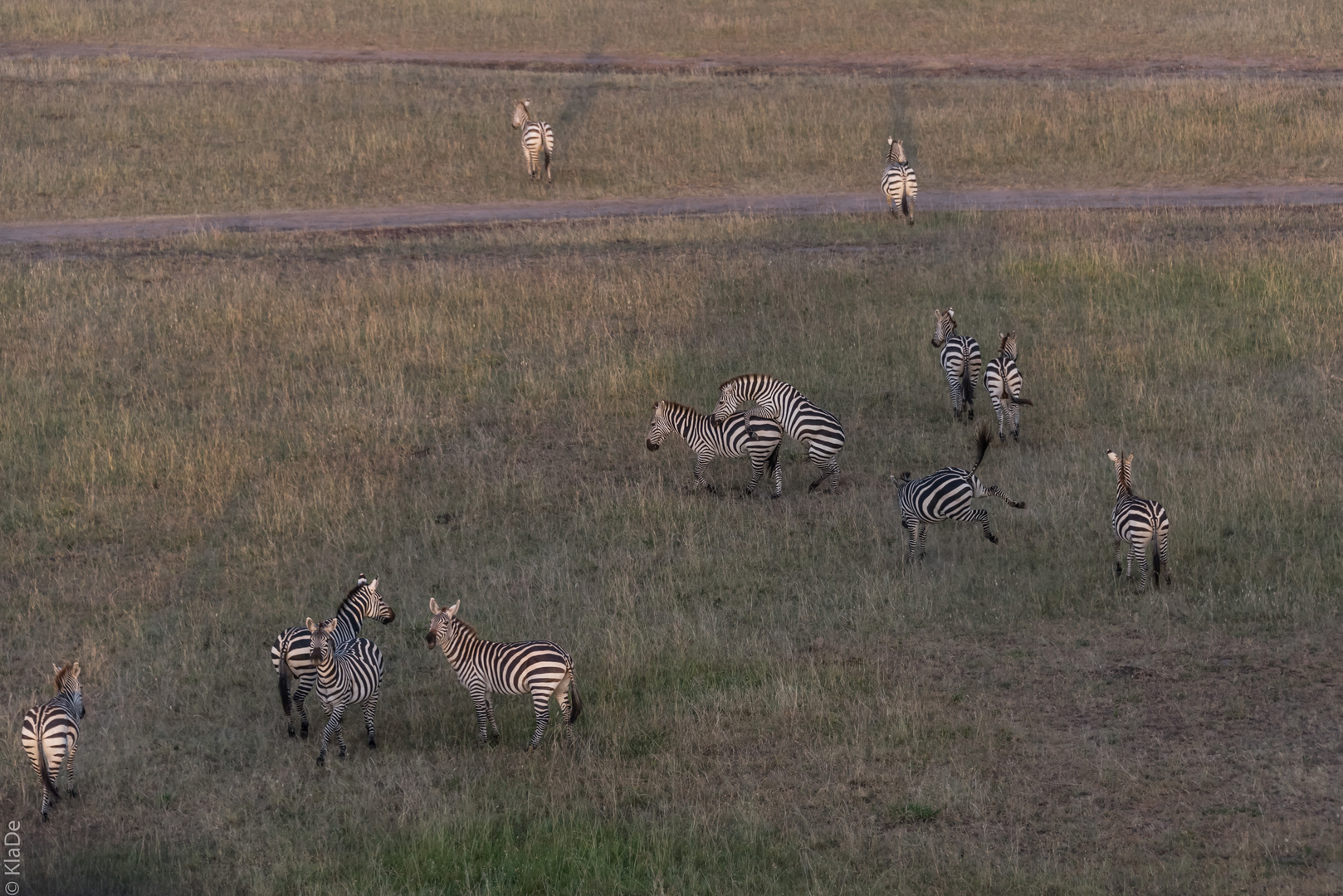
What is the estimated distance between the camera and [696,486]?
53.3 feet

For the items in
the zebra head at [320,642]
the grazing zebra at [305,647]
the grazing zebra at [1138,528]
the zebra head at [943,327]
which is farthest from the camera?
the zebra head at [943,327]

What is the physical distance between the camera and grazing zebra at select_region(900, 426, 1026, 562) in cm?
1354

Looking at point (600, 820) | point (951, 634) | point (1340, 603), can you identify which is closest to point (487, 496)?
point (951, 634)

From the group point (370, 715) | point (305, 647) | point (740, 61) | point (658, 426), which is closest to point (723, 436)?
point (658, 426)

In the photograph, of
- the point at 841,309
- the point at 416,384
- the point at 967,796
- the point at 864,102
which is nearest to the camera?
the point at 967,796

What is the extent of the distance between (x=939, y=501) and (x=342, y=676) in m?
5.79

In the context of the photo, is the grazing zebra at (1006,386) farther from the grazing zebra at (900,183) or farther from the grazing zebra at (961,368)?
the grazing zebra at (900,183)

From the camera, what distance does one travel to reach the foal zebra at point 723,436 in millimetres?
15727

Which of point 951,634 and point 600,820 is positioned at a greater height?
point 951,634

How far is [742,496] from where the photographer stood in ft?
52.5

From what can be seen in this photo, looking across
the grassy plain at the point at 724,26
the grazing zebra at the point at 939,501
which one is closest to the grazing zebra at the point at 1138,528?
the grazing zebra at the point at 939,501

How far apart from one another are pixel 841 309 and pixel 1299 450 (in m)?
7.56

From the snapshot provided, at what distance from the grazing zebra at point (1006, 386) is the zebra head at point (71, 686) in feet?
34.6

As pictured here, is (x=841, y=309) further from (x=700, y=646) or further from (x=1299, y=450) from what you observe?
(x=700, y=646)
